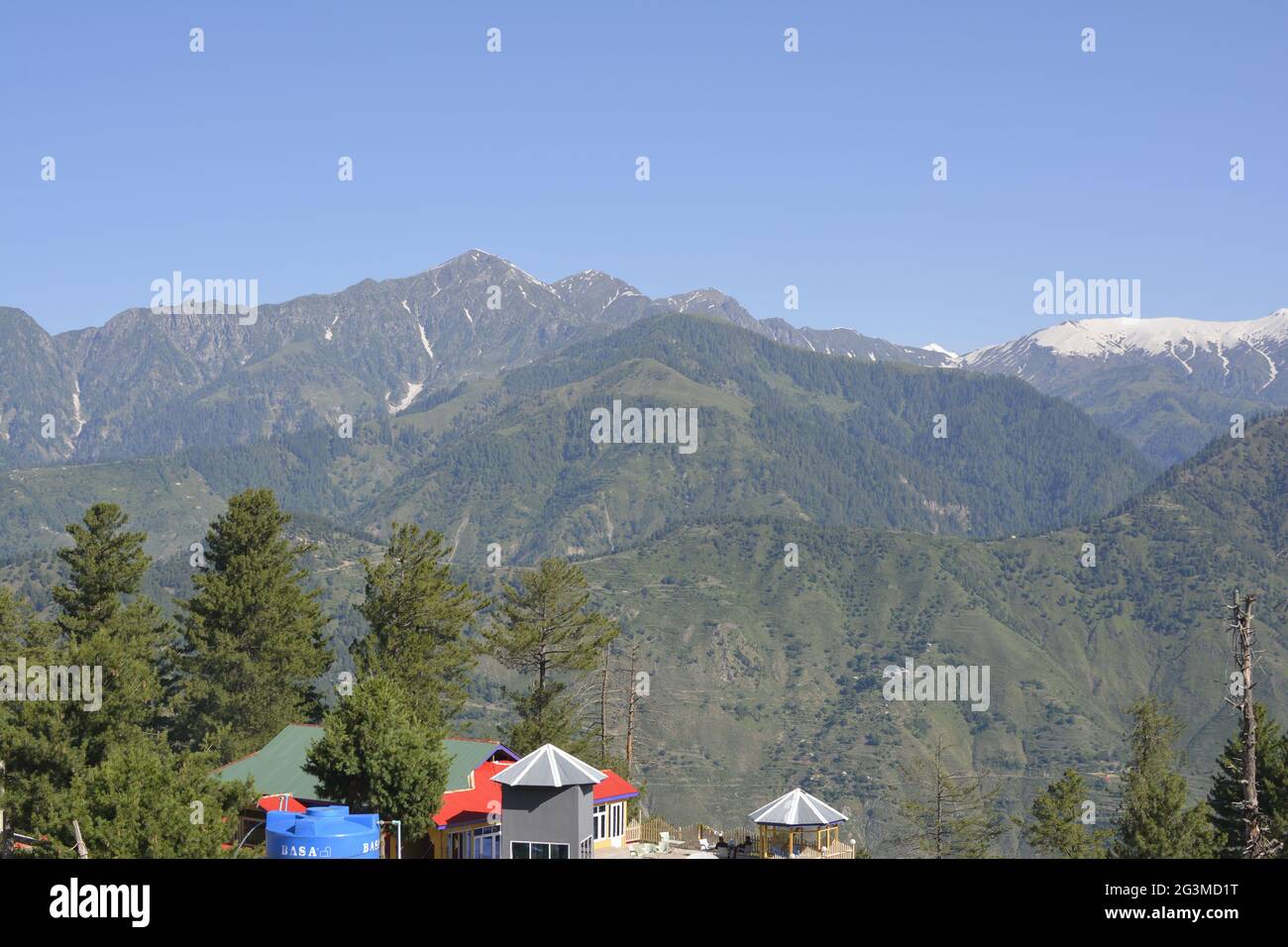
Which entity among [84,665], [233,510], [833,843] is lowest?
[833,843]

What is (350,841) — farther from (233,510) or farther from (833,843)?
(233,510)

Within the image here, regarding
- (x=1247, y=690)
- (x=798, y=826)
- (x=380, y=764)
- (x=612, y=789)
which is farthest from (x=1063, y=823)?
(x=1247, y=690)

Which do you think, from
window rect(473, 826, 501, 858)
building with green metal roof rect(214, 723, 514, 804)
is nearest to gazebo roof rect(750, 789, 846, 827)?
window rect(473, 826, 501, 858)

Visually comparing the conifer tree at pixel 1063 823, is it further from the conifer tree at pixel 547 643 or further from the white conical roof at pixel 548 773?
the white conical roof at pixel 548 773

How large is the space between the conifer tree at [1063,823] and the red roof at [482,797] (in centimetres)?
2731

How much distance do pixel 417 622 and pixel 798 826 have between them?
1018 inches

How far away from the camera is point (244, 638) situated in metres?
66.9

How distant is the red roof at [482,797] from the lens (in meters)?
51.1

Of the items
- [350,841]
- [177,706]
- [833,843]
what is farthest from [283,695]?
[350,841]

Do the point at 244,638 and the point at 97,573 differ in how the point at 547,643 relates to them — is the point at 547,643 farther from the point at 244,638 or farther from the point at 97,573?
the point at 97,573

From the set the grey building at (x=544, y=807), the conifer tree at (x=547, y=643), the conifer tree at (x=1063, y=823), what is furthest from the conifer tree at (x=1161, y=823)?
the grey building at (x=544, y=807)

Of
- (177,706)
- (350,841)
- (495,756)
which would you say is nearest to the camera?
(350,841)
